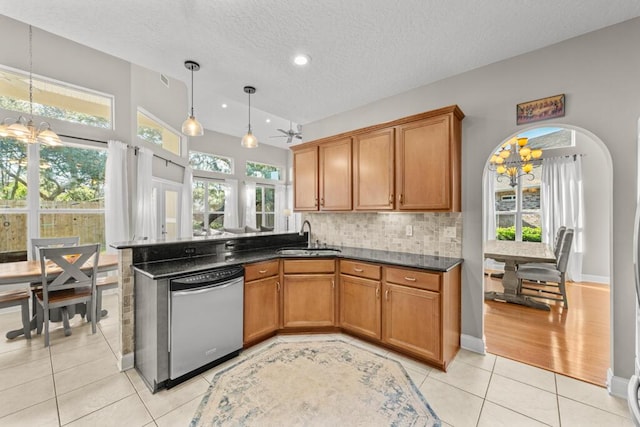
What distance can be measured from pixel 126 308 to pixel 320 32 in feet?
9.38

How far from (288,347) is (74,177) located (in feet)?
14.5

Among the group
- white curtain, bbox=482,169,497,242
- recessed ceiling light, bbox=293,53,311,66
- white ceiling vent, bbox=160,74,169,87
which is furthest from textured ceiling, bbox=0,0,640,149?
white curtain, bbox=482,169,497,242

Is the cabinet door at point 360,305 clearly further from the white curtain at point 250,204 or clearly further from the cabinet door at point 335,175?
the white curtain at point 250,204

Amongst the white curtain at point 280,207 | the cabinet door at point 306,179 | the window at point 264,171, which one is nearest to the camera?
the cabinet door at point 306,179

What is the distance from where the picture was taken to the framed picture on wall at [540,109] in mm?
2281

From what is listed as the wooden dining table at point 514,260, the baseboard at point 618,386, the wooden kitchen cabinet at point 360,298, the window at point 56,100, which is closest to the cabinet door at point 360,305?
the wooden kitchen cabinet at point 360,298

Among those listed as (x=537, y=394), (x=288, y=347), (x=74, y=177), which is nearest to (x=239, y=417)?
(x=288, y=347)

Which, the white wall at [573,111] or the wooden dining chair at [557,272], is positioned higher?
the white wall at [573,111]

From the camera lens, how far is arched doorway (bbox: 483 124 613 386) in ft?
8.00

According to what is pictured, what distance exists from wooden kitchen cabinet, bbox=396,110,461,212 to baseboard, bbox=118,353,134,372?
2.92 meters

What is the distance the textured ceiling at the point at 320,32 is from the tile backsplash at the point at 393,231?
1547 millimetres

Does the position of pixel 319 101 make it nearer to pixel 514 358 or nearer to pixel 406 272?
pixel 406 272

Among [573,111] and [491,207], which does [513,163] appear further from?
[573,111]

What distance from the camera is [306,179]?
12.4 ft
